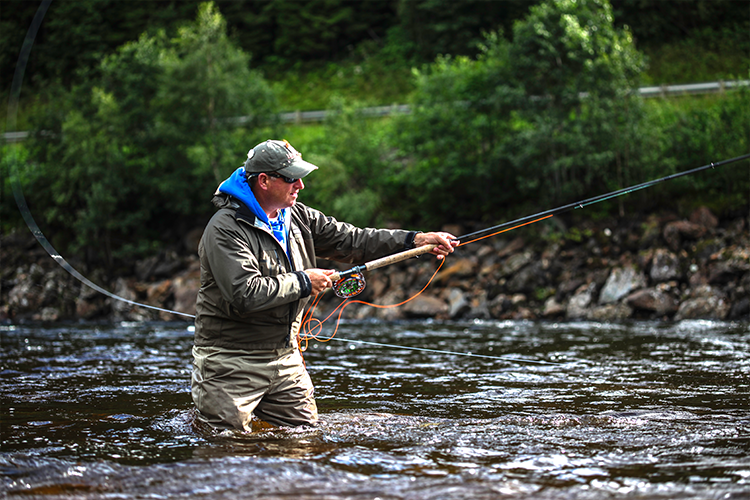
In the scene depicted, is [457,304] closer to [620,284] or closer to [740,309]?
[620,284]

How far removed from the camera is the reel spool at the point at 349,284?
5.26m

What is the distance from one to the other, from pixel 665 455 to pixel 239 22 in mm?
43045

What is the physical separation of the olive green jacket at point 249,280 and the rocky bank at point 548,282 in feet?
41.8

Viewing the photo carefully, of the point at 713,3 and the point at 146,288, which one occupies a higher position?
the point at 713,3

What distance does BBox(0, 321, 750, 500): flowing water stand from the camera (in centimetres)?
380

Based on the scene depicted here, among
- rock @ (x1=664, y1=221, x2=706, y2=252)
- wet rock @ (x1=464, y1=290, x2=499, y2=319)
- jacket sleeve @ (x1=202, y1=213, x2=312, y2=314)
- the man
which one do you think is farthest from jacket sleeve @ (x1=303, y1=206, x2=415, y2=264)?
rock @ (x1=664, y1=221, x2=706, y2=252)

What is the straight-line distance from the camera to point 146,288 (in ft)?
75.2

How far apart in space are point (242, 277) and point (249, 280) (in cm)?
5

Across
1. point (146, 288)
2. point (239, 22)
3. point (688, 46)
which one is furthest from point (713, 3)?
point (239, 22)

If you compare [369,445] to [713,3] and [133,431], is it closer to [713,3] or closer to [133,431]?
[133,431]

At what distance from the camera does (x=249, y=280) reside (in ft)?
14.4

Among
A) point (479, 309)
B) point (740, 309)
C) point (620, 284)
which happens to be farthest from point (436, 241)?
point (479, 309)

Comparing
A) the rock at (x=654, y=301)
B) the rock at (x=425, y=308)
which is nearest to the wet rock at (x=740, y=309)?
the rock at (x=654, y=301)

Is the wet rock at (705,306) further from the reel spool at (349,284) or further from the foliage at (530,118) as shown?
the reel spool at (349,284)
